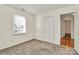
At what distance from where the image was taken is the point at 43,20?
6.96 ft

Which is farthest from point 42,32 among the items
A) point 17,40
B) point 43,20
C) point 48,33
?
point 17,40

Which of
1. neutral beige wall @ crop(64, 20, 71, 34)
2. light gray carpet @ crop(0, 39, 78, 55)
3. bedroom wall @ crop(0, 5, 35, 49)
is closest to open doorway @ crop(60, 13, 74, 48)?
neutral beige wall @ crop(64, 20, 71, 34)

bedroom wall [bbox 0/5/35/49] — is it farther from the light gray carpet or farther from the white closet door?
the white closet door

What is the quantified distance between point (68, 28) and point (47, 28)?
1.51ft

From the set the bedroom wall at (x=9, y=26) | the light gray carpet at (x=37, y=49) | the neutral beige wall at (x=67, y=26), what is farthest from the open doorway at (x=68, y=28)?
the bedroom wall at (x=9, y=26)

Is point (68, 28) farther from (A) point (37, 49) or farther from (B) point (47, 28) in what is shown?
(A) point (37, 49)

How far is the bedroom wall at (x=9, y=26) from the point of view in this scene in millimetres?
1967

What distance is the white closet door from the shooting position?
210 centimetres

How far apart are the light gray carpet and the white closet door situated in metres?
0.14

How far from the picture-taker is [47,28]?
212cm

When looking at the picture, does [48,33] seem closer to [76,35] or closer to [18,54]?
[76,35]

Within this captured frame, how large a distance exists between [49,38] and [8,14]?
106 cm

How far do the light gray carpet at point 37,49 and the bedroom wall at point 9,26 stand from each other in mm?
114

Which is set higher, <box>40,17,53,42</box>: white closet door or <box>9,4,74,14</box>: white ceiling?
<box>9,4,74,14</box>: white ceiling
